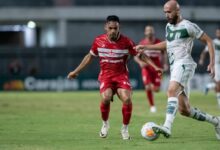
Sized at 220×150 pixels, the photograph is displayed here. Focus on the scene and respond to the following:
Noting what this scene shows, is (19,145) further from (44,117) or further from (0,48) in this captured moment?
(0,48)

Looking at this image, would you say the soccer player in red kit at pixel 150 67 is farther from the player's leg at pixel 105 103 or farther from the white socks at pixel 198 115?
the white socks at pixel 198 115

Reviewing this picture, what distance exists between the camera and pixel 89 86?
47.1m

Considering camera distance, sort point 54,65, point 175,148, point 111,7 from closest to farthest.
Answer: point 175,148, point 54,65, point 111,7

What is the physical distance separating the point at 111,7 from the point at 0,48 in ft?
31.0

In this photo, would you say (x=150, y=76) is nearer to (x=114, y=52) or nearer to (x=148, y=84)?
(x=148, y=84)

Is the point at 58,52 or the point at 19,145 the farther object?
the point at 58,52

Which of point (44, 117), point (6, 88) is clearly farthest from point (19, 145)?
point (6, 88)

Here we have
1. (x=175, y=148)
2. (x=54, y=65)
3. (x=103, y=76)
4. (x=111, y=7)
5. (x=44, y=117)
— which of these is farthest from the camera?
(x=111, y=7)

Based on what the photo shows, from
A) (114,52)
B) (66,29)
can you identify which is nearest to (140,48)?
(114,52)

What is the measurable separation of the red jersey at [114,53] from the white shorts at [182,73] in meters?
1.23

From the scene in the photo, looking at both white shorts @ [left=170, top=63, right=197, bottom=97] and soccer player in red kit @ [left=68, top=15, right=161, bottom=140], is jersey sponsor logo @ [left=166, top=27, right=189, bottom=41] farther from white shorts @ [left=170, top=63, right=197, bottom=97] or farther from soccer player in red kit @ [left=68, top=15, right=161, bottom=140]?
soccer player in red kit @ [left=68, top=15, right=161, bottom=140]

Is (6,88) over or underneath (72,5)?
underneath

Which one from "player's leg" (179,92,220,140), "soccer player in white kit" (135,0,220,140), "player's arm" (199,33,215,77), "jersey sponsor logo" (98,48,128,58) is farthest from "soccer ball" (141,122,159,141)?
"jersey sponsor logo" (98,48,128,58)

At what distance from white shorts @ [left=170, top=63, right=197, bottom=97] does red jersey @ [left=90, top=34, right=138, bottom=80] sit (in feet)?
4.03
